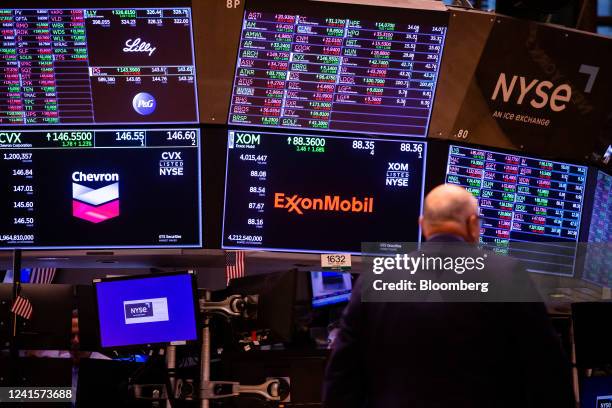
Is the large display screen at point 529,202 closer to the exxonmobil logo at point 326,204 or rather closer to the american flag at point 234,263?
the exxonmobil logo at point 326,204

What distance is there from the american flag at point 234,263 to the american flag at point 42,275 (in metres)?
1.90

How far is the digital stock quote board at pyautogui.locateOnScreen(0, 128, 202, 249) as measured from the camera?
6090 millimetres

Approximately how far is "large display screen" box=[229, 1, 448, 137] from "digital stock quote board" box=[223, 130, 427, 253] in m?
0.14

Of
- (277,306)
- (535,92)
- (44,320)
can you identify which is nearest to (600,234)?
(535,92)

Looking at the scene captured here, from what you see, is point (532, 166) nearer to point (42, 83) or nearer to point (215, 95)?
point (215, 95)

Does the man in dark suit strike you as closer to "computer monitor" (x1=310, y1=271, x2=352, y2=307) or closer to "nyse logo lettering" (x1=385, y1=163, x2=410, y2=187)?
"nyse logo lettering" (x1=385, y1=163, x2=410, y2=187)

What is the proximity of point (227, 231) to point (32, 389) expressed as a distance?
1562 millimetres

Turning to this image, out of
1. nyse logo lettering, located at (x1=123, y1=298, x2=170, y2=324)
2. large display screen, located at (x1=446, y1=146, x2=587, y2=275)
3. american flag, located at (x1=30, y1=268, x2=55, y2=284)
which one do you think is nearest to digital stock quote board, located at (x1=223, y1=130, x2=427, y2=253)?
large display screen, located at (x1=446, y1=146, x2=587, y2=275)

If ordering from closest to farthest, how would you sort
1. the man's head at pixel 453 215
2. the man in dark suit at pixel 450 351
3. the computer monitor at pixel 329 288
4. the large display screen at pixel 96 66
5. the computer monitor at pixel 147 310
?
1. the man in dark suit at pixel 450 351
2. the man's head at pixel 453 215
3. the computer monitor at pixel 147 310
4. the large display screen at pixel 96 66
5. the computer monitor at pixel 329 288

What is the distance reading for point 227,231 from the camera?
20.1 feet

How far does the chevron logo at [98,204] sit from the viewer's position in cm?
608

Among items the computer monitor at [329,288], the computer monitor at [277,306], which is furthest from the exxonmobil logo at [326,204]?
the computer monitor at [329,288]

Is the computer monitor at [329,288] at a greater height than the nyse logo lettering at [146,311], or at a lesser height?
lesser

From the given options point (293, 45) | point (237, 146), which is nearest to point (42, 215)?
point (237, 146)
